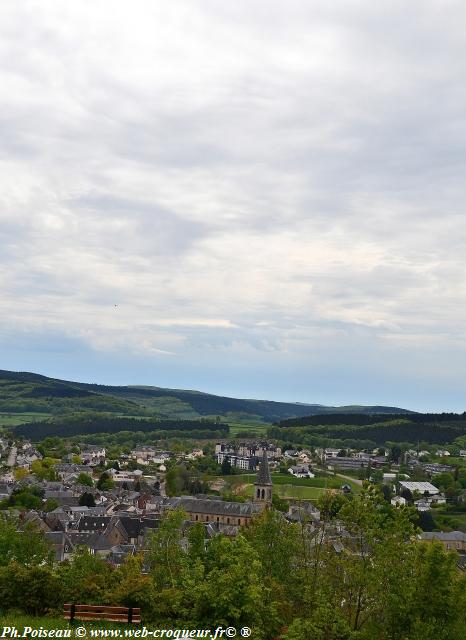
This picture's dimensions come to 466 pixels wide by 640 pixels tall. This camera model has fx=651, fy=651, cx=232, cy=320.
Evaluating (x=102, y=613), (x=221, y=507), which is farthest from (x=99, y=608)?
(x=221, y=507)

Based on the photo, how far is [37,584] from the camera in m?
24.6

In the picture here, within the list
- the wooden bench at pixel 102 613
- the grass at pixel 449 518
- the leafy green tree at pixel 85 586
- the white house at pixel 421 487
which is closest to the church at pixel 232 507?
the grass at pixel 449 518

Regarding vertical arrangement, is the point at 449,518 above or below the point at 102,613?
below

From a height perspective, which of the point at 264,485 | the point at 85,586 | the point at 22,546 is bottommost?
the point at 22,546

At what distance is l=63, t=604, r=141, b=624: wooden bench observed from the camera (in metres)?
24.0

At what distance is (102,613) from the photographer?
2439 cm

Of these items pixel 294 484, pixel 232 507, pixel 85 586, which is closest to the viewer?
pixel 85 586

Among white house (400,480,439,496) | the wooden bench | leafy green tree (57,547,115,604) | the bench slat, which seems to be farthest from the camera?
white house (400,480,439,496)

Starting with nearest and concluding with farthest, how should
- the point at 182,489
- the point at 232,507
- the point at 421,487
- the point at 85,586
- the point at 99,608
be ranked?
the point at 99,608, the point at 85,586, the point at 232,507, the point at 182,489, the point at 421,487

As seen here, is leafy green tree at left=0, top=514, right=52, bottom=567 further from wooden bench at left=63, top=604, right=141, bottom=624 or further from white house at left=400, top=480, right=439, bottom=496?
white house at left=400, top=480, right=439, bottom=496

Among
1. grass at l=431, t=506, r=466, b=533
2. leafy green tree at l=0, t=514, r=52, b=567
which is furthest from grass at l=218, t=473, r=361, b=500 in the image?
leafy green tree at l=0, t=514, r=52, b=567

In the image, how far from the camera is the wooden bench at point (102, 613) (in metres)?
24.0

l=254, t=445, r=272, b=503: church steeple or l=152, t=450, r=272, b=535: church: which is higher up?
l=254, t=445, r=272, b=503: church steeple

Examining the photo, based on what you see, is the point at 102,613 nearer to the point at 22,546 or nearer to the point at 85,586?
the point at 85,586
